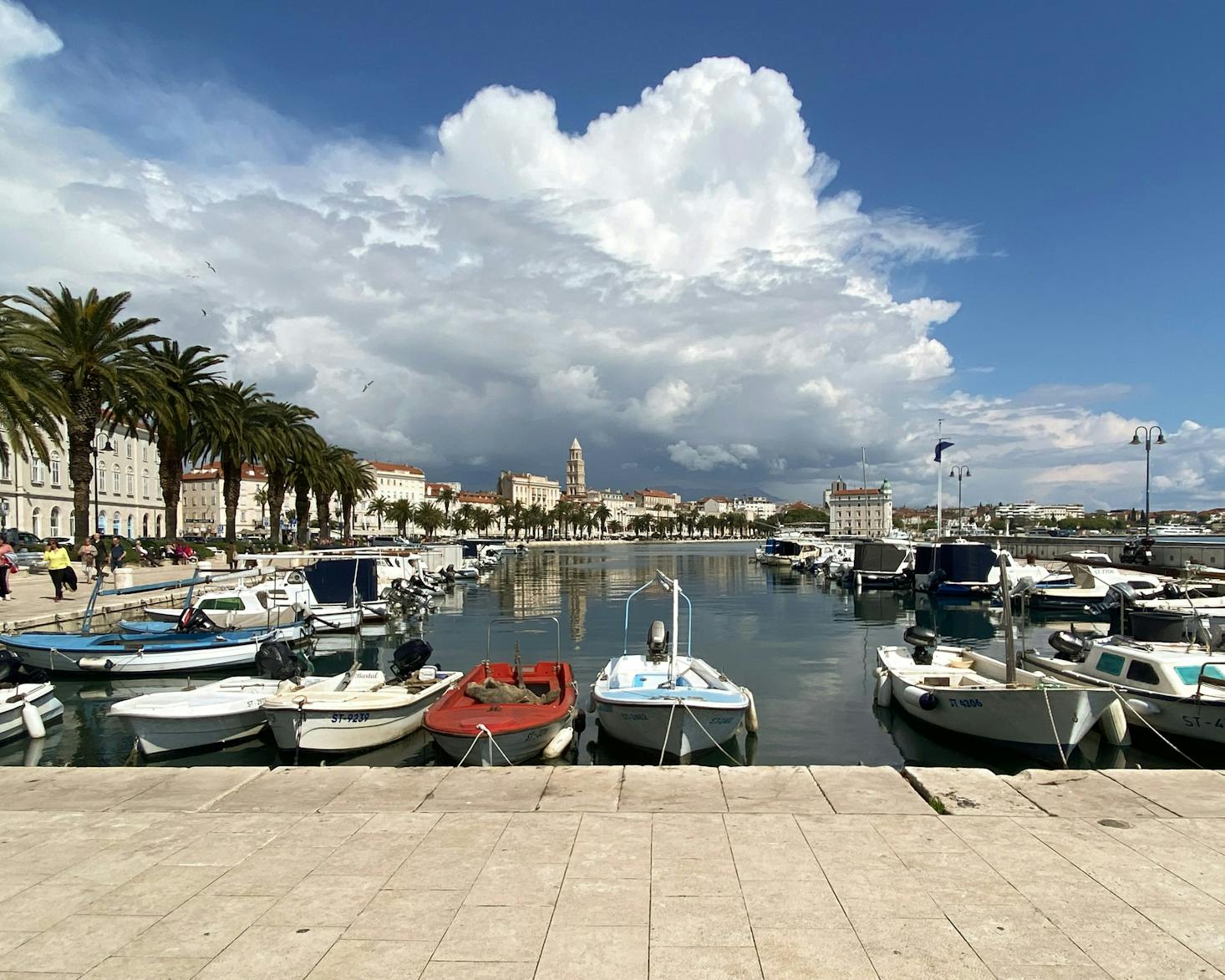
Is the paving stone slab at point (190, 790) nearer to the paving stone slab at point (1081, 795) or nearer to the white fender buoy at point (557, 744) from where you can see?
the white fender buoy at point (557, 744)

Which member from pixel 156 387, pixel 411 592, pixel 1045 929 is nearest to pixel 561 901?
pixel 1045 929

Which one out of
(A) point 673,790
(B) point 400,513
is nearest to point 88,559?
(A) point 673,790

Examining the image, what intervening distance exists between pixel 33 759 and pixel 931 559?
5446cm

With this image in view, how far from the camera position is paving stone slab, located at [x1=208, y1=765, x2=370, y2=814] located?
8906 mm

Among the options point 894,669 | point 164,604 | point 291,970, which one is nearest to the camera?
A: point 291,970

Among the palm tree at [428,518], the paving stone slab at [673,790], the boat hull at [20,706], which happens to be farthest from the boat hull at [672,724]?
the palm tree at [428,518]

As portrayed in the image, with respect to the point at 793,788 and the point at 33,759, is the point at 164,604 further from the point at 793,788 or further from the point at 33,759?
the point at 793,788

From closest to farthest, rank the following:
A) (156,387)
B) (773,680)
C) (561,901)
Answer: (561,901)
(773,680)
(156,387)

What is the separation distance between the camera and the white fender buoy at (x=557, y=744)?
46.8 feet

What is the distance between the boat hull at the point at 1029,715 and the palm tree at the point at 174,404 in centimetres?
4107

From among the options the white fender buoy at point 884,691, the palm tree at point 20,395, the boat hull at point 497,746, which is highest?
the palm tree at point 20,395

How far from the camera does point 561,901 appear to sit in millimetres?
6496

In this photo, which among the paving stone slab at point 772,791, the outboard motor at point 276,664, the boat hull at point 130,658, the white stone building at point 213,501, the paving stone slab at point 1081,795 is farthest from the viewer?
the white stone building at point 213,501

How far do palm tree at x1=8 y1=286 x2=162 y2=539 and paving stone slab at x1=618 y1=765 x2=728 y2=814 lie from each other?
125 ft
